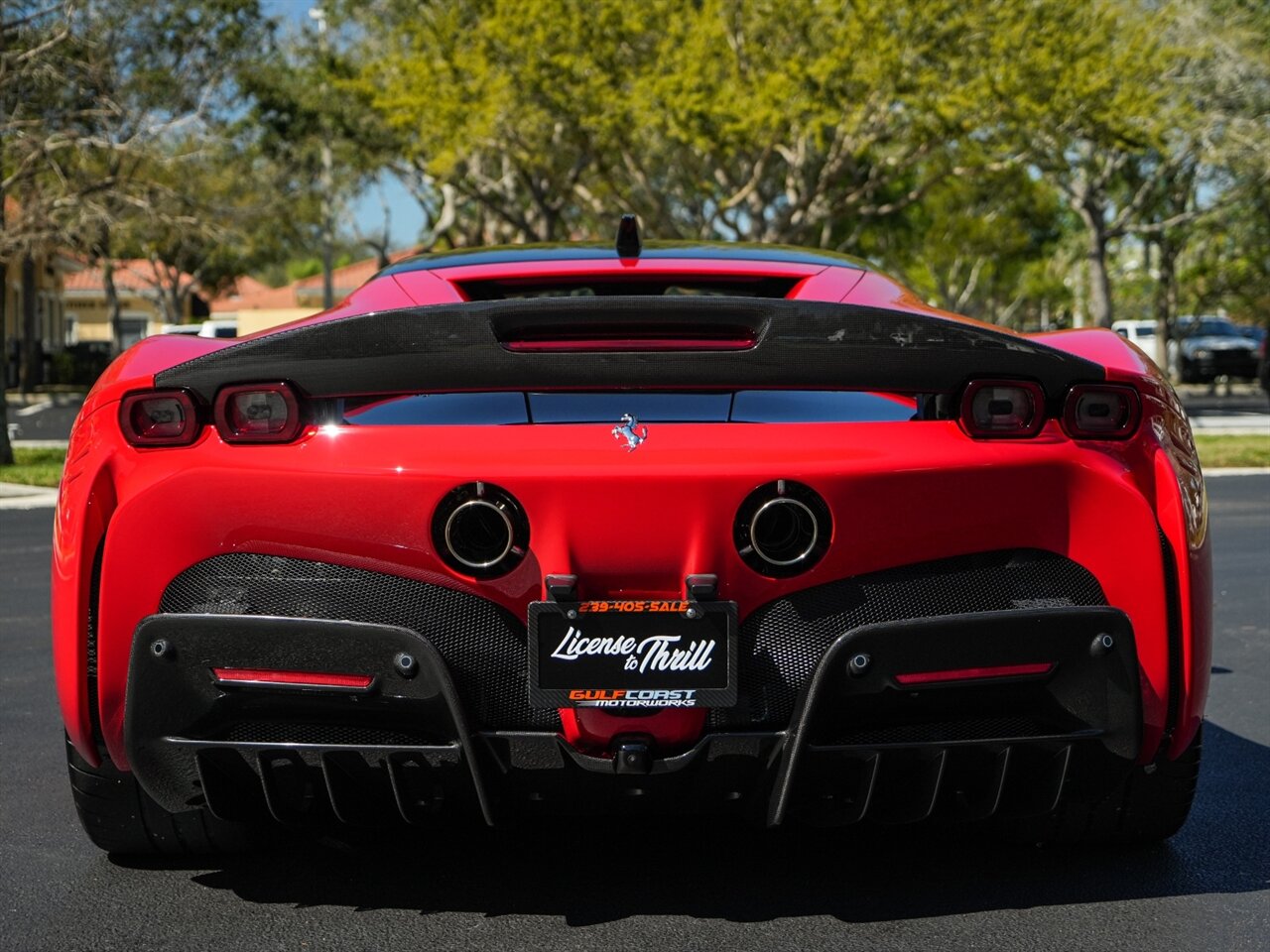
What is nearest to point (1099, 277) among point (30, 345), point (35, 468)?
point (35, 468)

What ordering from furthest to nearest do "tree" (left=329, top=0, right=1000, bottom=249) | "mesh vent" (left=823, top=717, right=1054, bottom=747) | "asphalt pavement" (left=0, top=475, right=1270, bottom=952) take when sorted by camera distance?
1. "tree" (left=329, top=0, right=1000, bottom=249)
2. "asphalt pavement" (left=0, top=475, right=1270, bottom=952)
3. "mesh vent" (left=823, top=717, right=1054, bottom=747)

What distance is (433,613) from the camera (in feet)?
9.94

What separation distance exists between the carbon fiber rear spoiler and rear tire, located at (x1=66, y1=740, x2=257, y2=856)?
0.90 meters

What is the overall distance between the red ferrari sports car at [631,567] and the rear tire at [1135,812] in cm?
35

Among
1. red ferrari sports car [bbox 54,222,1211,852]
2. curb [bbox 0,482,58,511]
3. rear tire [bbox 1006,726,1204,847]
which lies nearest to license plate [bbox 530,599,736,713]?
red ferrari sports car [bbox 54,222,1211,852]

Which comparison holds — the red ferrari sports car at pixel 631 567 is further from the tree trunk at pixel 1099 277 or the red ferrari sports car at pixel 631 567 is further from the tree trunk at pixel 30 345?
the tree trunk at pixel 30 345

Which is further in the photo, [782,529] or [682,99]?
[682,99]

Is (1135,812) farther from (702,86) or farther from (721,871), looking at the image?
(702,86)

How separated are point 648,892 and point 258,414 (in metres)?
1.27

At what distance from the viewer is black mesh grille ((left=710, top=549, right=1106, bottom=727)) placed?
3.03 m

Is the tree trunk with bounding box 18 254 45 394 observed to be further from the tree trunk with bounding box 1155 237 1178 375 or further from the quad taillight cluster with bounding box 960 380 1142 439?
the quad taillight cluster with bounding box 960 380 1142 439

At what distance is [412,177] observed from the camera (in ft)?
131

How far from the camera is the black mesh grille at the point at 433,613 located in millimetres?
3023

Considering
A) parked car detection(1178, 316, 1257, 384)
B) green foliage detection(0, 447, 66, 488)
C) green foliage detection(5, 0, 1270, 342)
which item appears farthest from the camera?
parked car detection(1178, 316, 1257, 384)
